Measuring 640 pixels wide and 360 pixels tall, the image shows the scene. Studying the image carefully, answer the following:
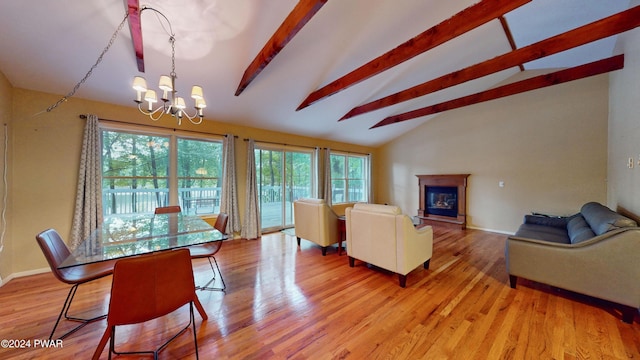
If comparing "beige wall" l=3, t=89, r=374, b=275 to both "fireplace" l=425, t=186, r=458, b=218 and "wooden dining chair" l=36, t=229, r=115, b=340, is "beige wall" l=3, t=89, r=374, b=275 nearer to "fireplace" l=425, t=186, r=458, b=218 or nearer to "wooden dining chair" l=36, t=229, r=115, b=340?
"wooden dining chair" l=36, t=229, r=115, b=340

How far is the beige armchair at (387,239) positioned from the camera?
8.09 feet

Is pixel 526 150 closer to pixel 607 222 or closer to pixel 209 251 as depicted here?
pixel 607 222

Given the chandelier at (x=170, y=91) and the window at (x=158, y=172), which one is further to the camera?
the window at (x=158, y=172)

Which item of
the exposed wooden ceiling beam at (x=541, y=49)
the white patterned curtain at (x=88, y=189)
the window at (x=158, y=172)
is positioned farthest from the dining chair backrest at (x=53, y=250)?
the exposed wooden ceiling beam at (x=541, y=49)

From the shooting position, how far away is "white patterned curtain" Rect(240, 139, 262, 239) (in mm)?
4598

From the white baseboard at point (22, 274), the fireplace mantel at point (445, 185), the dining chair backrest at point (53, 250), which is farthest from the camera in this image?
the fireplace mantel at point (445, 185)

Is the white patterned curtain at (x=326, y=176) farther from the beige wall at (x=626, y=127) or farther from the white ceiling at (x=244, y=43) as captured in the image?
the beige wall at (x=626, y=127)

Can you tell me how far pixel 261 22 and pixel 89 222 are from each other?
3.70 metres

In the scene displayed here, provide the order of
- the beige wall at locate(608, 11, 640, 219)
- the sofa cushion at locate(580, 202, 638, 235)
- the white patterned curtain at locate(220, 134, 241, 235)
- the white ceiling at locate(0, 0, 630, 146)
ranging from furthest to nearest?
the white patterned curtain at locate(220, 134, 241, 235) → the beige wall at locate(608, 11, 640, 219) → the white ceiling at locate(0, 0, 630, 146) → the sofa cushion at locate(580, 202, 638, 235)

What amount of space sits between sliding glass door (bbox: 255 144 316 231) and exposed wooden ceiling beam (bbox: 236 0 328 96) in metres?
2.43

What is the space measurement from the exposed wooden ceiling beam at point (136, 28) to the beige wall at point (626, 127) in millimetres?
5315

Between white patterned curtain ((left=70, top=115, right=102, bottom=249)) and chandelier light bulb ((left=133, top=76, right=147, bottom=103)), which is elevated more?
chandelier light bulb ((left=133, top=76, right=147, bottom=103))

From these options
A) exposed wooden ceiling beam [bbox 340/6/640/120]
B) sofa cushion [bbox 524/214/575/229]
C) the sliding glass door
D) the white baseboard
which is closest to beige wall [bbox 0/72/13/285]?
the white baseboard

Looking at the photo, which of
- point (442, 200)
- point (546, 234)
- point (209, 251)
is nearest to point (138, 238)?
point (209, 251)
